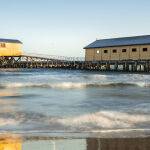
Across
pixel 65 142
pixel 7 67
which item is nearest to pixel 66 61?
pixel 7 67

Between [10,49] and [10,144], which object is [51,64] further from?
[10,144]

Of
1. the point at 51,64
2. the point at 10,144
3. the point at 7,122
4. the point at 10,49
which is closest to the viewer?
the point at 10,144

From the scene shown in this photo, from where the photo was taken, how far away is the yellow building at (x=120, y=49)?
2480 inches

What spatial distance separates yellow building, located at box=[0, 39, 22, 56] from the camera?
267ft

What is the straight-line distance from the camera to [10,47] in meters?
82.2

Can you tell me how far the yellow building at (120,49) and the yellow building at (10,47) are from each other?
1657cm

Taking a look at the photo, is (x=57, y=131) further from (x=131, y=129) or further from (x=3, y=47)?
(x=3, y=47)

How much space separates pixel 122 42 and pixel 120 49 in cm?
202

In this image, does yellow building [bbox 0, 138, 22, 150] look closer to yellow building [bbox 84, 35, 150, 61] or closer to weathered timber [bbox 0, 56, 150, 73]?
yellow building [bbox 84, 35, 150, 61]

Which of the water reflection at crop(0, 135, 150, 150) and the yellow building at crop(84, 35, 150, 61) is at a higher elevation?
the yellow building at crop(84, 35, 150, 61)

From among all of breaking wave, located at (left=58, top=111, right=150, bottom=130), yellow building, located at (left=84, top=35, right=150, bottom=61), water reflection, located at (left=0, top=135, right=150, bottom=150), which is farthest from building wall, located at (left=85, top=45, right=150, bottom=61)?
water reflection, located at (left=0, top=135, right=150, bottom=150)

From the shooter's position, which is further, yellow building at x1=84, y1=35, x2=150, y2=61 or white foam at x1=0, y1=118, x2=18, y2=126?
yellow building at x1=84, y1=35, x2=150, y2=61

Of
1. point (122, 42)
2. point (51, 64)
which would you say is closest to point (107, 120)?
point (122, 42)

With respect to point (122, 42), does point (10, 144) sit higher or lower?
lower
